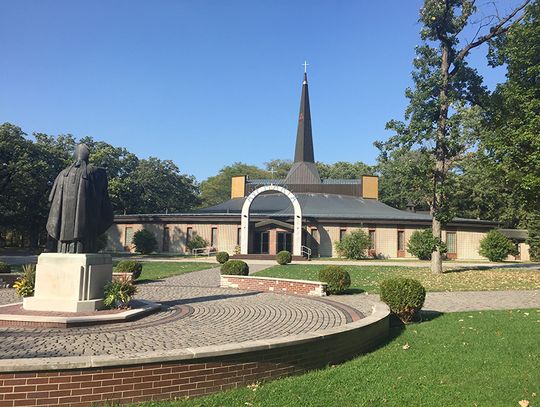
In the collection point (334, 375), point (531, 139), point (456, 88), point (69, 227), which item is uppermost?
point (456, 88)

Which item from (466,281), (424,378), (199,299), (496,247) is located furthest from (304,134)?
(424,378)

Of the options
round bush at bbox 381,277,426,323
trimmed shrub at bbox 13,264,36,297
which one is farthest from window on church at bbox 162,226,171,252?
round bush at bbox 381,277,426,323

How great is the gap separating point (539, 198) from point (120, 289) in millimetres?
18131

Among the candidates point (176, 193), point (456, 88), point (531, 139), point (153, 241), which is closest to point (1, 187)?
point (153, 241)

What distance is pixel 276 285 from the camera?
47.9 feet

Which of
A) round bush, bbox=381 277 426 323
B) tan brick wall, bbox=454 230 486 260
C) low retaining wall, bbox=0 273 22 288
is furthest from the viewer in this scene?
tan brick wall, bbox=454 230 486 260

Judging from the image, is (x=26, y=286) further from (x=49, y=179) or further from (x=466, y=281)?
(x=49, y=179)

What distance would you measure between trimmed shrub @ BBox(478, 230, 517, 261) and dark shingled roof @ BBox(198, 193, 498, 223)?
143 inches

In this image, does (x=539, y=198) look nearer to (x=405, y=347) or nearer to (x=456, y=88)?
(x=456, y=88)

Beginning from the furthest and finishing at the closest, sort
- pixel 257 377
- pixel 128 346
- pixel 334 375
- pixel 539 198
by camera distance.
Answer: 1. pixel 539 198
2. pixel 128 346
3. pixel 334 375
4. pixel 257 377

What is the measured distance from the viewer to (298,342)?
5.75 metres

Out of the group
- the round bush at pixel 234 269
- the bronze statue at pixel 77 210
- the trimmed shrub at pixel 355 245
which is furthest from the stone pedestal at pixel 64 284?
the trimmed shrub at pixel 355 245

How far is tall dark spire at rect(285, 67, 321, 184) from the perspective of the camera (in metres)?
49.3

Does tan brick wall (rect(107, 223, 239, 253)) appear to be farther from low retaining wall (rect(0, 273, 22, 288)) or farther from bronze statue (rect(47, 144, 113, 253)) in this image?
bronze statue (rect(47, 144, 113, 253))
